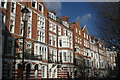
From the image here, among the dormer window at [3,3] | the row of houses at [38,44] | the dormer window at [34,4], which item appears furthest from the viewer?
the dormer window at [34,4]

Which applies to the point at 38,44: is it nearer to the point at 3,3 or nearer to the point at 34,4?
the point at 34,4

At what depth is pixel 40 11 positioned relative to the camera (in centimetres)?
Answer: 3219

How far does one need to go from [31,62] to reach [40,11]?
1061 cm

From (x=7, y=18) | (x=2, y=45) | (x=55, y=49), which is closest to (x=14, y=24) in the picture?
(x=7, y=18)

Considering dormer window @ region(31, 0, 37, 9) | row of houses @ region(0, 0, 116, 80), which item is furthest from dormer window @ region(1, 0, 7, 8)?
dormer window @ region(31, 0, 37, 9)

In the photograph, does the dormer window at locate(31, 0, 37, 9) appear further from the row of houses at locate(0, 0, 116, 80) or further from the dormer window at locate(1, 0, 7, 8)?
the dormer window at locate(1, 0, 7, 8)

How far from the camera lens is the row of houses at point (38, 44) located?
923 inches

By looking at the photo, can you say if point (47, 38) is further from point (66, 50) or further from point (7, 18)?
point (7, 18)

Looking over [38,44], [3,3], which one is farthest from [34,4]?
[3,3]

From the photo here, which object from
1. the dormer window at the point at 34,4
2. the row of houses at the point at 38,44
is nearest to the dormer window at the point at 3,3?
the row of houses at the point at 38,44

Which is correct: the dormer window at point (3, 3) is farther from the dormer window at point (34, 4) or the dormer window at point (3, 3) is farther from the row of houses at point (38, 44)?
the dormer window at point (34, 4)

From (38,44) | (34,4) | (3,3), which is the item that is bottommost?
(38,44)

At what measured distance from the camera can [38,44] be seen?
2916 cm

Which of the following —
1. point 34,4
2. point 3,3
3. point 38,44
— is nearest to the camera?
point 3,3
